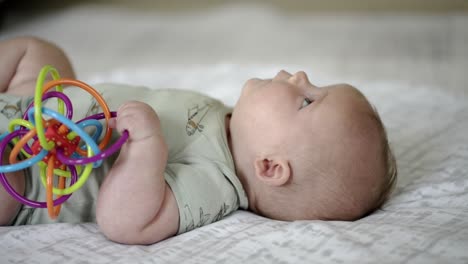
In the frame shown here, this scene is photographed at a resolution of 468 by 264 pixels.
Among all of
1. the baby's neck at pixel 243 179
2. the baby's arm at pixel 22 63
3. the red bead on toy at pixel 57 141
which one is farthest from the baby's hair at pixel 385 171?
the baby's arm at pixel 22 63

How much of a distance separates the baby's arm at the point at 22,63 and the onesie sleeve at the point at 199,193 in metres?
0.47

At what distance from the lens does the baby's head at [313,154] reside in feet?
2.95

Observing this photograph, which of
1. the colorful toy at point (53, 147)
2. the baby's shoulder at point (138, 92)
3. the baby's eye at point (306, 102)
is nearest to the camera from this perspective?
the colorful toy at point (53, 147)

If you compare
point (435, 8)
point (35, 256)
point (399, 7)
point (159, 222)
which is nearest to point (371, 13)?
point (399, 7)

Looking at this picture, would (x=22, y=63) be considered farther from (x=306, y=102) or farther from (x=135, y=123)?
(x=306, y=102)

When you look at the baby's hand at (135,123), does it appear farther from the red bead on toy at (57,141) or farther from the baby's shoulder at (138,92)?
the baby's shoulder at (138,92)

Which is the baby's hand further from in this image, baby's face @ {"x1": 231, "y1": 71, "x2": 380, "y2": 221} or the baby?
baby's face @ {"x1": 231, "y1": 71, "x2": 380, "y2": 221}

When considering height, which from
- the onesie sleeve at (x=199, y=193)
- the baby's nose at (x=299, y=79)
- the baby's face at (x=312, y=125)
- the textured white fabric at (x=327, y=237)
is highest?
the baby's nose at (x=299, y=79)

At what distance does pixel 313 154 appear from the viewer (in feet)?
2.97

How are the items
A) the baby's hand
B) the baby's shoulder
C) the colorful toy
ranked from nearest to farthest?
the colorful toy → the baby's hand → the baby's shoulder

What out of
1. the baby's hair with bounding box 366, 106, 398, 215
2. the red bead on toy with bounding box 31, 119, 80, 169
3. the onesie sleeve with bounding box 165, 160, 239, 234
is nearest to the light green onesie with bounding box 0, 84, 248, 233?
the onesie sleeve with bounding box 165, 160, 239, 234

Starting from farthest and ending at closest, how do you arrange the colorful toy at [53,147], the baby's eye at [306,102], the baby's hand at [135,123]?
the baby's eye at [306,102]
the baby's hand at [135,123]
the colorful toy at [53,147]

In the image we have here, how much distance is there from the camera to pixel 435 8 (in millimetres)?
2545

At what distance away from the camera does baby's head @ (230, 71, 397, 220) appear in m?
0.90
